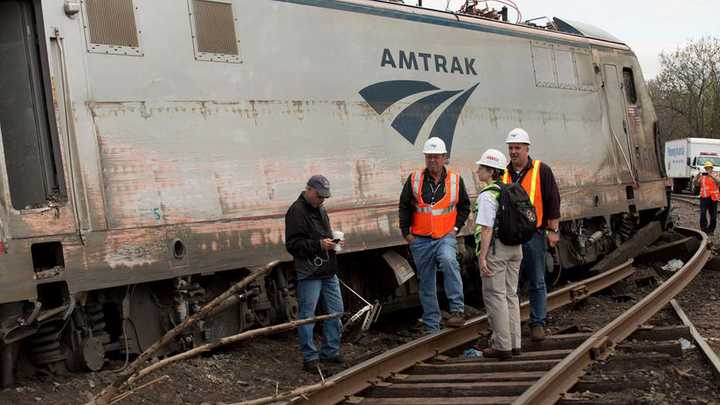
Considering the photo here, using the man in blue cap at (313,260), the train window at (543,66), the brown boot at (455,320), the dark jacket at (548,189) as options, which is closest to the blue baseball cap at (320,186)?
the man in blue cap at (313,260)

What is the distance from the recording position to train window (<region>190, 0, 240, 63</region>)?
22.2 feet

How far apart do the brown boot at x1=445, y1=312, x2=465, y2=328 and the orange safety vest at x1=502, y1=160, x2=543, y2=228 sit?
110 centimetres

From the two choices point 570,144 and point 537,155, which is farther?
point 570,144

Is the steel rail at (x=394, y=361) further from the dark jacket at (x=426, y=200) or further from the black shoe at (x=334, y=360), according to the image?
the dark jacket at (x=426, y=200)

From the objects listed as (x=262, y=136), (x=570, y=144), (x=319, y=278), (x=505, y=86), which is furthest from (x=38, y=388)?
(x=570, y=144)

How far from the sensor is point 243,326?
6992 mm

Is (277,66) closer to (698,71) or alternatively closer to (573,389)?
(573,389)

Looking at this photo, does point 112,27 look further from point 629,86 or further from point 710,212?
point 710,212

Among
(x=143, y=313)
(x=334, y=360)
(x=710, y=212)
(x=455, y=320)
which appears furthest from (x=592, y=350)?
(x=710, y=212)

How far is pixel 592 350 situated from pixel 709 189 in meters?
13.1

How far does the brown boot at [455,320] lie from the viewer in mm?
7051

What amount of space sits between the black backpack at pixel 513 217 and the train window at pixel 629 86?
7.20 m

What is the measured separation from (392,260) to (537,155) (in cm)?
316

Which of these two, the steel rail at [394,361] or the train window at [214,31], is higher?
the train window at [214,31]
